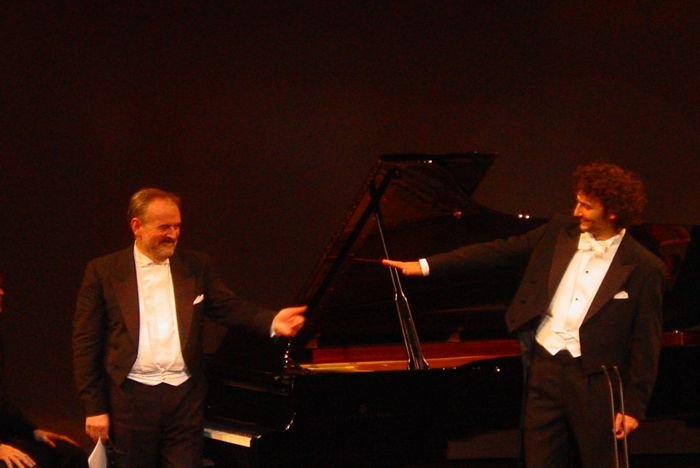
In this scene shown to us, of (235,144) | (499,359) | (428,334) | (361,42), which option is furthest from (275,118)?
(499,359)

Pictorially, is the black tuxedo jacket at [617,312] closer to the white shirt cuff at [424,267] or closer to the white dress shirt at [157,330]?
the white shirt cuff at [424,267]

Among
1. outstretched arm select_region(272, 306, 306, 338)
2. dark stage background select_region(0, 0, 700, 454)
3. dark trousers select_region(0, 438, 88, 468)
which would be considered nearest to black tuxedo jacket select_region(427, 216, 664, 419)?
outstretched arm select_region(272, 306, 306, 338)

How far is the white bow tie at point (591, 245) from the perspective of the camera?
3.72 meters

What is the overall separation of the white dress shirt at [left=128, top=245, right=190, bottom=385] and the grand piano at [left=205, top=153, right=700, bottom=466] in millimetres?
466

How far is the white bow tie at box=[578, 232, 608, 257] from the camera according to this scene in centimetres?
372

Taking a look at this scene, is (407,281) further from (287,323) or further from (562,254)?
(562,254)

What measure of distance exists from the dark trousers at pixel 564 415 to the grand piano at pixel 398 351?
54 cm

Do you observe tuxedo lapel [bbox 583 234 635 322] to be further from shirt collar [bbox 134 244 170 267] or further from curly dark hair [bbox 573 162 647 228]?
shirt collar [bbox 134 244 170 267]

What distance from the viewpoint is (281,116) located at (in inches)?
233

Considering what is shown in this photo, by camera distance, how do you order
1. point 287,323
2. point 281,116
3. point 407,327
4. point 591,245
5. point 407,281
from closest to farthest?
point 591,245 < point 287,323 < point 407,327 < point 407,281 < point 281,116

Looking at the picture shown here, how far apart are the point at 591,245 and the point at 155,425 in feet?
5.38

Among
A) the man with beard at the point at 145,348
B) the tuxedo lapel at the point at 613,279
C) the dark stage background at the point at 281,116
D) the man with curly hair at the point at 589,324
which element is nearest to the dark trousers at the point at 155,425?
the man with beard at the point at 145,348

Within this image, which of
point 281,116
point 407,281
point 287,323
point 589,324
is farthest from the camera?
point 281,116

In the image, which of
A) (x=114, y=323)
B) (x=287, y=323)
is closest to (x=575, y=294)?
(x=287, y=323)
